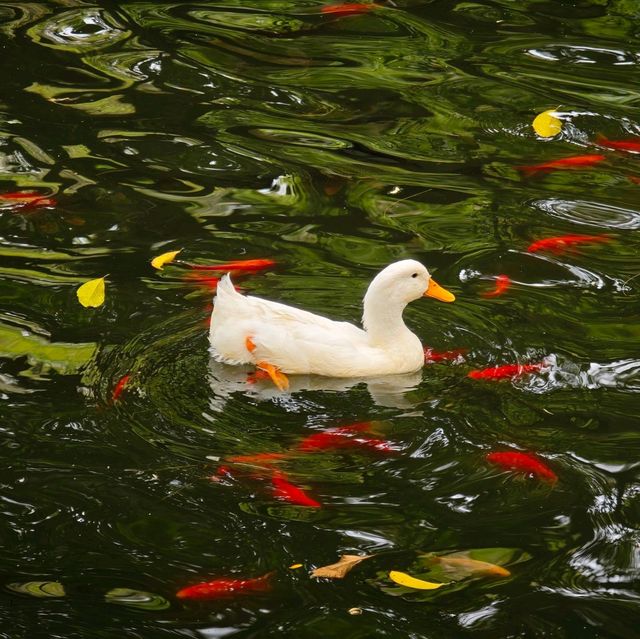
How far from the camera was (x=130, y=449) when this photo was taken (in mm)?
5402

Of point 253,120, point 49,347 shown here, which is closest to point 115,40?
point 253,120

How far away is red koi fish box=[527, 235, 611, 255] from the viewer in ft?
24.1

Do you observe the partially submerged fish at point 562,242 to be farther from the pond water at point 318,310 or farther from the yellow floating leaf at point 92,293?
the yellow floating leaf at point 92,293

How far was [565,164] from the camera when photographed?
839 cm

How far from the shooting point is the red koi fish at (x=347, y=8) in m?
10.8

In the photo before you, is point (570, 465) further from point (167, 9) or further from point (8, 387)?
point (167, 9)

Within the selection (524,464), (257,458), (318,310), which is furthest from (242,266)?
(524,464)

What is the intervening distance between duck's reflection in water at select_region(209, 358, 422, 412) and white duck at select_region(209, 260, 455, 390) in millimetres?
36

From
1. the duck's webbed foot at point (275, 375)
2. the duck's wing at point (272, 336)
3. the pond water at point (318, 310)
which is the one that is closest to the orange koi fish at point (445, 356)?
the pond water at point (318, 310)

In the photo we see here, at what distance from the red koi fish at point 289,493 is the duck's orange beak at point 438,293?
1.61 metres

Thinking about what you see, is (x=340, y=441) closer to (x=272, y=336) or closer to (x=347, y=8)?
(x=272, y=336)

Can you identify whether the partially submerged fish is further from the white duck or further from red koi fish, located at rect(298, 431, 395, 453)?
red koi fish, located at rect(298, 431, 395, 453)

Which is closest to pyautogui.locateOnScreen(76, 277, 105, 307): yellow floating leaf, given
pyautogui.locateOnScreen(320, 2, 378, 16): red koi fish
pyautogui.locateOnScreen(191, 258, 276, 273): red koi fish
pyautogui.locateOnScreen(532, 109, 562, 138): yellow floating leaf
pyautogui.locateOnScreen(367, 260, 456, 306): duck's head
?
pyautogui.locateOnScreen(191, 258, 276, 273): red koi fish

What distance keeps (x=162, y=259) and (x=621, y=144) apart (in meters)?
3.51
